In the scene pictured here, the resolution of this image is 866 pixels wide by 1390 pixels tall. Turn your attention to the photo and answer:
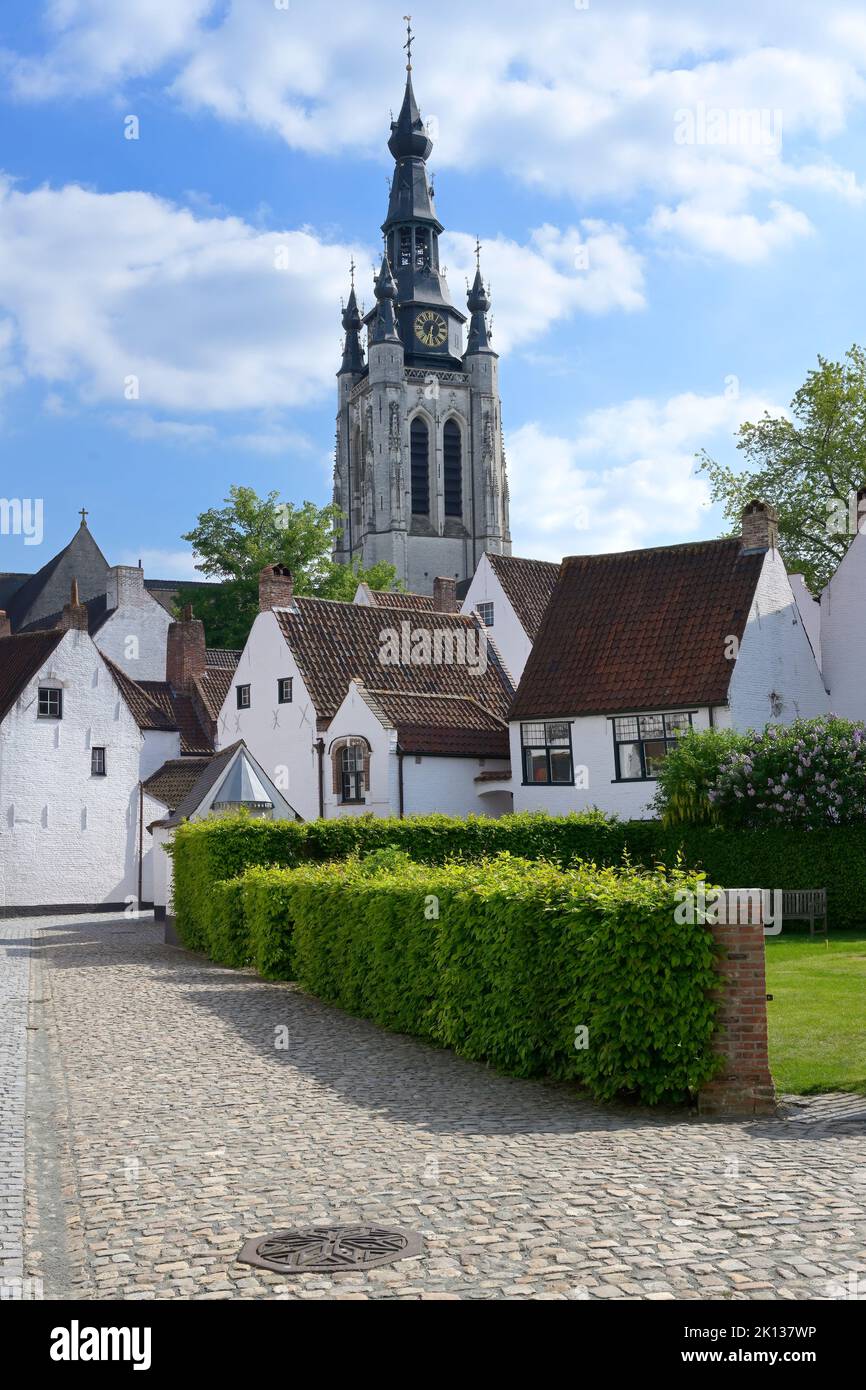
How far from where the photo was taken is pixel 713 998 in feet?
33.2

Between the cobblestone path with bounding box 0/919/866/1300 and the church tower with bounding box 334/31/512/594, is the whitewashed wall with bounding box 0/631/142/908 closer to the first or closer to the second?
the cobblestone path with bounding box 0/919/866/1300

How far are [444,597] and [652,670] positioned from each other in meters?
15.5

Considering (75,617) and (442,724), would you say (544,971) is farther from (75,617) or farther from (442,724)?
(75,617)

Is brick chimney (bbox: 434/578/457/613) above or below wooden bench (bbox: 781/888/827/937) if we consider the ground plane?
above

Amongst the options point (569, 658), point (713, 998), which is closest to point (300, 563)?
point (569, 658)

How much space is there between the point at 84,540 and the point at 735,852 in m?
46.3

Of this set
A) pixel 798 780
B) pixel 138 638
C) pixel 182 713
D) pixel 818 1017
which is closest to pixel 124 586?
pixel 138 638

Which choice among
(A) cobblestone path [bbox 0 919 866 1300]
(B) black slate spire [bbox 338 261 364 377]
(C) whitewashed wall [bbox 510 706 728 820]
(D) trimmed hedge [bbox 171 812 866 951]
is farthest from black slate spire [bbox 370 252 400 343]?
(A) cobblestone path [bbox 0 919 866 1300]

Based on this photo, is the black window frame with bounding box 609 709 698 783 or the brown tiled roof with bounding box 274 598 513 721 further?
the brown tiled roof with bounding box 274 598 513 721

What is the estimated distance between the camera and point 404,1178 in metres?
7.99

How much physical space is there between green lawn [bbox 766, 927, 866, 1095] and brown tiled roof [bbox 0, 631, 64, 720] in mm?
25913

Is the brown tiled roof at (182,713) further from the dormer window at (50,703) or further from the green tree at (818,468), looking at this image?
the green tree at (818,468)

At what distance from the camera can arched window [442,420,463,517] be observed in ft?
379

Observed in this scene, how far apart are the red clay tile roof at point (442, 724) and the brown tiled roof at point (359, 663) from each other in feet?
1.63
